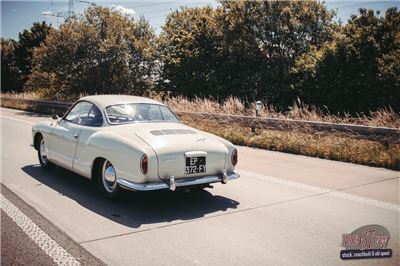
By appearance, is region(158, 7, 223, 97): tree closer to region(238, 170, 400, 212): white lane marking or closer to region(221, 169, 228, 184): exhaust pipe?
region(238, 170, 400, 212): white lane marking

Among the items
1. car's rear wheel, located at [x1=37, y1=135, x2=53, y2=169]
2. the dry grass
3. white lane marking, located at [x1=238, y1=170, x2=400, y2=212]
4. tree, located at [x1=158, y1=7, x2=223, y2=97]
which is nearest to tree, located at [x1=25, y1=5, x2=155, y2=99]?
tree, located at [x1=158, y1=7, x2=223, y2=97]

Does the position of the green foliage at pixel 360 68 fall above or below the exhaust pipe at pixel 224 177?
above

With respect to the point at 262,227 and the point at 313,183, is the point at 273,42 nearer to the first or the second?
the point at 313,183

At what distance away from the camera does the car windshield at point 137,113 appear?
20.0 feet

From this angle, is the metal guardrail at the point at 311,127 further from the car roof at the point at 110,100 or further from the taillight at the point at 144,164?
the taillight at the point at 144,164

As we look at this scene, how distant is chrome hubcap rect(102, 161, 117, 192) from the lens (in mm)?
5457

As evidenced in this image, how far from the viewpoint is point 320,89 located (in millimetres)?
27047

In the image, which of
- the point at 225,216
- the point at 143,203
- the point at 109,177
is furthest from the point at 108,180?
the point at 225,216

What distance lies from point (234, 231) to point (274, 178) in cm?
293

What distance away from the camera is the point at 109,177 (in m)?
5.54

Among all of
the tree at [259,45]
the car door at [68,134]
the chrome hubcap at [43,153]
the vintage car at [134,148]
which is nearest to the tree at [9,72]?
the tree at [259,45]

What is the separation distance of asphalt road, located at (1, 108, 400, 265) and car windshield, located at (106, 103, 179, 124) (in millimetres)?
1180

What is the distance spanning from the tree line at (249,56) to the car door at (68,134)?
842 inches

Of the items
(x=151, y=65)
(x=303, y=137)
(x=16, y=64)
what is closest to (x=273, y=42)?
(x=151, y=65)
